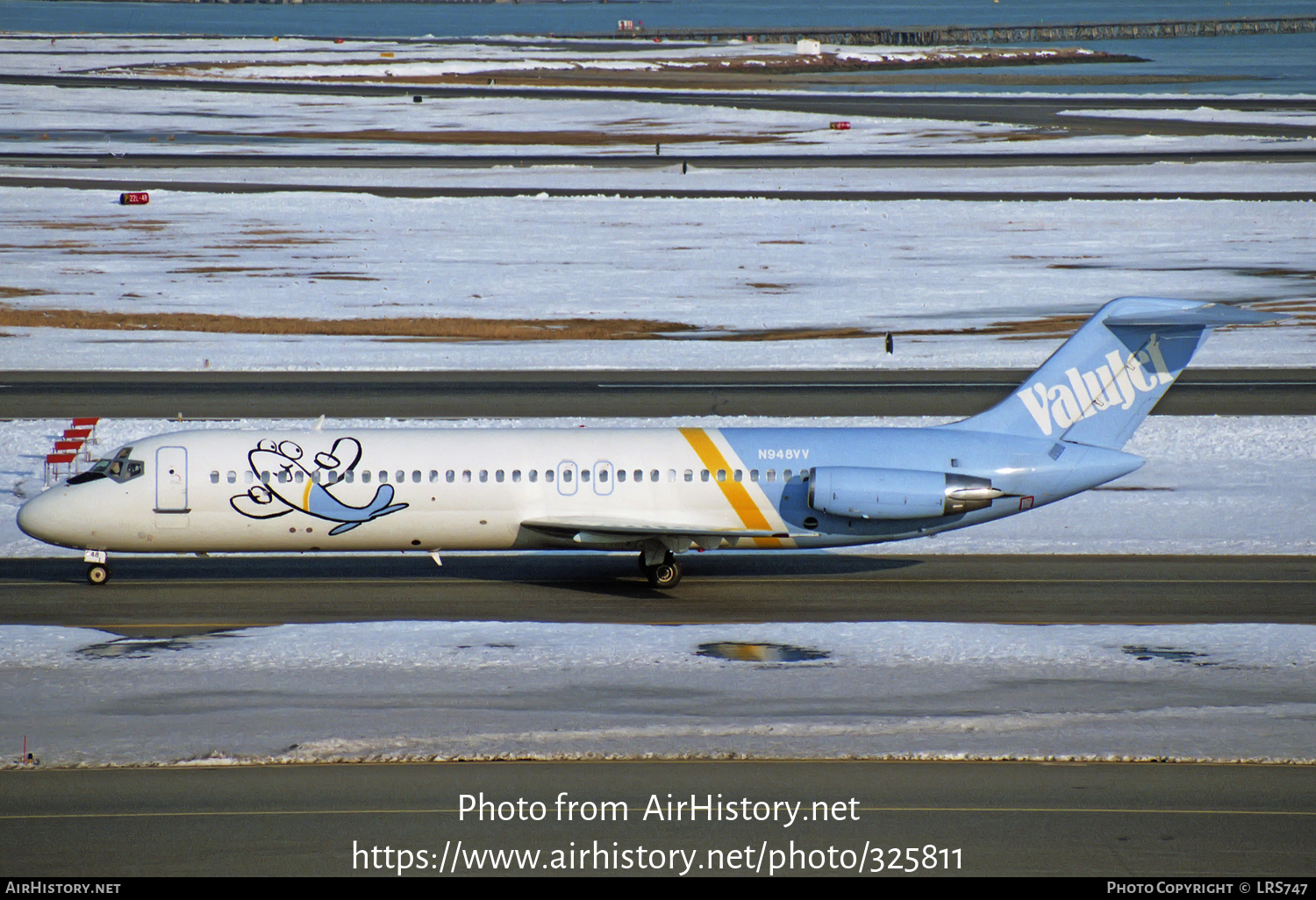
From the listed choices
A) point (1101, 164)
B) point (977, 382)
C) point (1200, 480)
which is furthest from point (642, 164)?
point (1200, 480)

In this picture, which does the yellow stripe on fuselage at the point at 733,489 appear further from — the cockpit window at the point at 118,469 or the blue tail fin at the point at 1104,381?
the cockpit window at the point at 118,469

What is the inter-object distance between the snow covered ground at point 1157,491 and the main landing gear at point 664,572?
19.2 feet

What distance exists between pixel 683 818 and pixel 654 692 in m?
5.03

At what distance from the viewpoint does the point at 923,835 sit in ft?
59.2

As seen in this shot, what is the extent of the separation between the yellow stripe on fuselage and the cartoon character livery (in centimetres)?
640

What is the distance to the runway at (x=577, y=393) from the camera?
44344mm

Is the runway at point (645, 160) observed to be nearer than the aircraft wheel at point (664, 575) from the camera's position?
No

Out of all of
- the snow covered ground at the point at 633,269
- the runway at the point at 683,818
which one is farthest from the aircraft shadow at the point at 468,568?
the snow covered ground at the point at 633,269

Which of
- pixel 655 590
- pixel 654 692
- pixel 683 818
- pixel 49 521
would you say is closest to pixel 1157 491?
pixel 655 590

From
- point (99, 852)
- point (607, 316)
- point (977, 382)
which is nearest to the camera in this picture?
point (99, 852)

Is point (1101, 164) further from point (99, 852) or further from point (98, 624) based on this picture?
point (99, 852)

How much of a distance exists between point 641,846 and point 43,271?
59.9 m

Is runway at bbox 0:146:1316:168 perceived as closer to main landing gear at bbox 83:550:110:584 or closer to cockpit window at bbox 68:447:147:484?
cockpit window at bbox 68:447:147:484

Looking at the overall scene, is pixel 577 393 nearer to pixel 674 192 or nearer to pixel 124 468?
pixel 124 468
